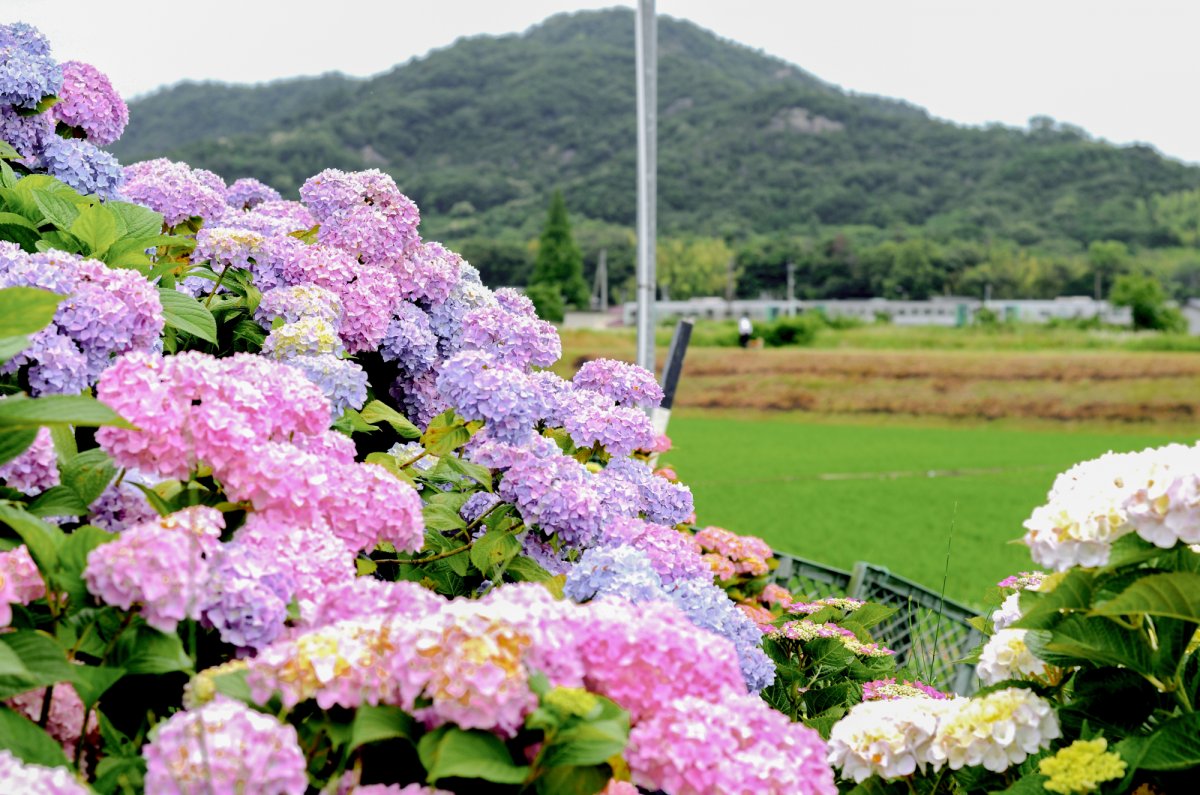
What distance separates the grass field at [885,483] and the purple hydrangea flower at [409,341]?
9.64 ft

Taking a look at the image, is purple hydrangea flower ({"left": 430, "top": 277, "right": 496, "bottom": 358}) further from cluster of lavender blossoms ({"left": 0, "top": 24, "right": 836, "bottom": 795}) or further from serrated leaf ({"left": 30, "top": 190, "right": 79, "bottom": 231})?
serrated leaf ({"left": 30, "top": 190, "right": 79, "bottom": 231})

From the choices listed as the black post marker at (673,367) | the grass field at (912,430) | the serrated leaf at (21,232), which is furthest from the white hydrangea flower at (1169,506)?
the grass field at (912,430)

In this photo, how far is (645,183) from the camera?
4.65 m

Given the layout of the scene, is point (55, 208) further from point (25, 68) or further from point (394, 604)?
point (394, 604)

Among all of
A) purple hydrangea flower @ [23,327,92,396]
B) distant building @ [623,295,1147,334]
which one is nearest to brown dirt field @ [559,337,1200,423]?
purple hydrangea flower @ [23,327,92,396]

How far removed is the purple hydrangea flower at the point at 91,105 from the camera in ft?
8.13

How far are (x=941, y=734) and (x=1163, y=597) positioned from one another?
0.33 meters

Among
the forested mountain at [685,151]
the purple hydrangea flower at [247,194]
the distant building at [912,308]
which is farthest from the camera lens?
the forested mountain at [685,151]

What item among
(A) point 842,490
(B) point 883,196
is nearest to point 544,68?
(B) point 883,196

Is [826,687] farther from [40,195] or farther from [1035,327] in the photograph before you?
[1035,327]

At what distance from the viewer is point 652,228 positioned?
180 inches

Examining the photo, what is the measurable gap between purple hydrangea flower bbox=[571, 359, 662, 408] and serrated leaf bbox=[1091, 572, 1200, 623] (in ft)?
3.92

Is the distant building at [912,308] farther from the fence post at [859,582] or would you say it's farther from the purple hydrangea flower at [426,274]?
the purple hydrangea flower at [426,274]

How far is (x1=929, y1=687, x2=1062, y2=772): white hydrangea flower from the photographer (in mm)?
1224
